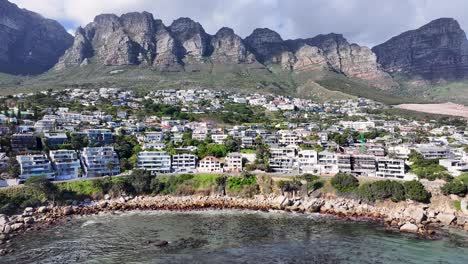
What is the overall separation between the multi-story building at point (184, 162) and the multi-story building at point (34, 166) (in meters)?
19.8

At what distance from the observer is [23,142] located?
73812 millimetres

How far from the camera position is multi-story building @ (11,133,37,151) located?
239 ft

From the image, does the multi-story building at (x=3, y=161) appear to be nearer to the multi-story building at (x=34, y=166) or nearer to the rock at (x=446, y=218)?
the multi-story building at (x=34, y=166)

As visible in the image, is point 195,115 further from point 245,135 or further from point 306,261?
point 306,261

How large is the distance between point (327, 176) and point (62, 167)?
42.6 m

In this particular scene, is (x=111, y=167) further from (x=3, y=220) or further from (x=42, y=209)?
(x=3, y=220)

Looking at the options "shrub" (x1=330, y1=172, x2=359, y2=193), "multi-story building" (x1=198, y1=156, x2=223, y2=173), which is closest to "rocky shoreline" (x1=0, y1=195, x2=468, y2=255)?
"shrub" (x1=330, y1=172, x2=359, y2=193)

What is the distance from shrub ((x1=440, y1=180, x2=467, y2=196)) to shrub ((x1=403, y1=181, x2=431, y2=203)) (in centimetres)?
208

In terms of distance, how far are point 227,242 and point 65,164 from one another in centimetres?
3638

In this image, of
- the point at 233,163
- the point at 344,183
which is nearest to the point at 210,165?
the point at 233,163

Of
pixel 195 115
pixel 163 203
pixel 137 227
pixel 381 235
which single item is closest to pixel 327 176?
pixel 381 235

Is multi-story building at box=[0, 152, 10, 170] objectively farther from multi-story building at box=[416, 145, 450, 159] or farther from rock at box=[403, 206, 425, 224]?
multi-story building at box=[416, 145, 450, 159]

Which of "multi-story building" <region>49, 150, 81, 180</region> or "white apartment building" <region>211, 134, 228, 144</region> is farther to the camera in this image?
"white apartment building" <region>211, 134, 228, 144</region>

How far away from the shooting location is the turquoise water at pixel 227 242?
38375mm
